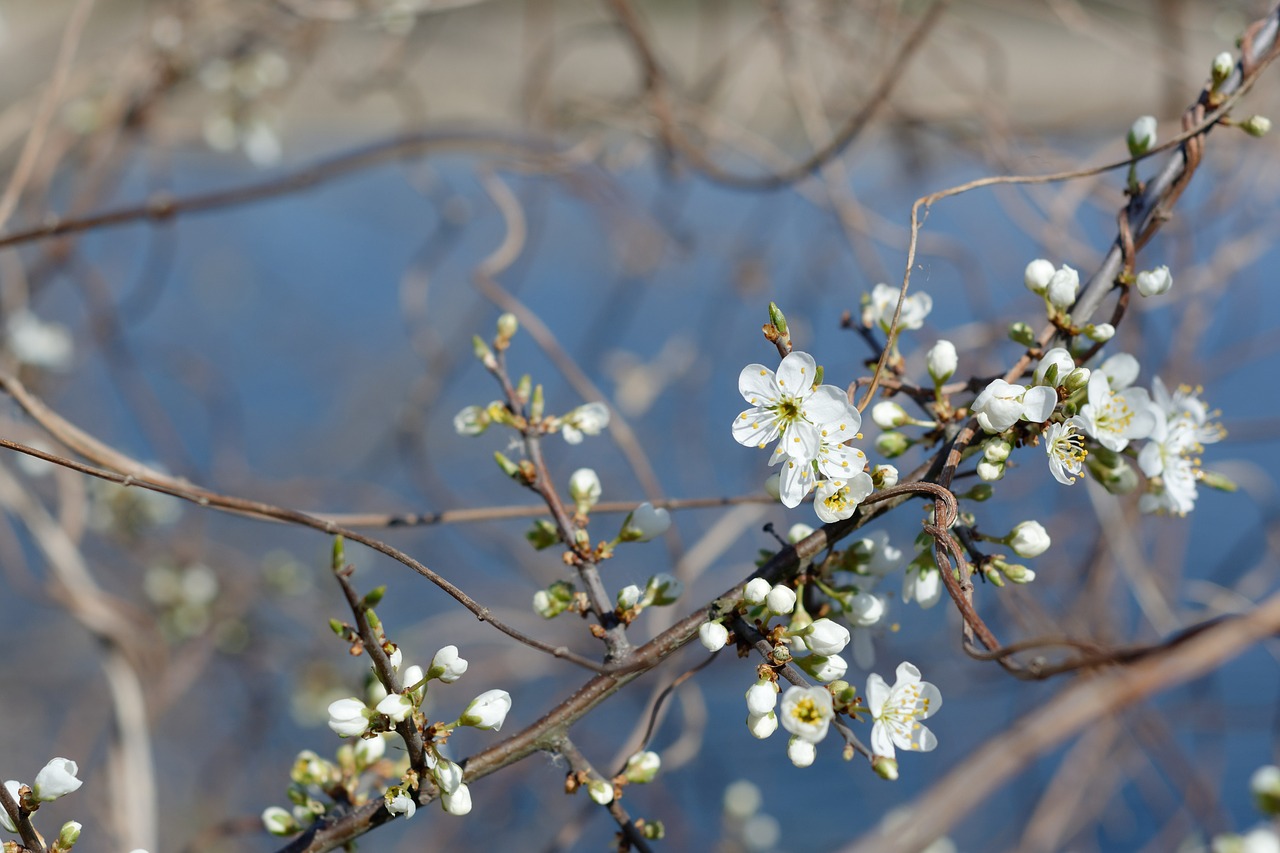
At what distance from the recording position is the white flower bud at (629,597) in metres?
0.77

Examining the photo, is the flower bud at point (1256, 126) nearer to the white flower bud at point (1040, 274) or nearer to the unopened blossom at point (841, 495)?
the white flower bud at point (1040, 274)

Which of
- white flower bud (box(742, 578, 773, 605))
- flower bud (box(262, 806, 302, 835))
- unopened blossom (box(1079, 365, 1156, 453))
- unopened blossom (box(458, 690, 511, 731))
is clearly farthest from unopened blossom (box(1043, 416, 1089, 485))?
flower bud (box(262, 806, 302, 835))

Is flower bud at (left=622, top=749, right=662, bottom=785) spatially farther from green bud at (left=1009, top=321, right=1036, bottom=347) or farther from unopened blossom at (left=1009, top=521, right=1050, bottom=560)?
green bud at (left=1009, top=321, right=1036, bottom=347)

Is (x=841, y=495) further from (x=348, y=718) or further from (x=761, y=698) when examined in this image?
(x=348, y=718)

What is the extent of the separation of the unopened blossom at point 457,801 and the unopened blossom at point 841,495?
327 mm

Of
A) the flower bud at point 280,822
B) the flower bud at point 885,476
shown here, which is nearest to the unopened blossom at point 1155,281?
the flower bud at point 885,476

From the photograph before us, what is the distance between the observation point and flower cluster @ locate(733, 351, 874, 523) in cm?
68

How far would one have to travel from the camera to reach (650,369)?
9.66ft

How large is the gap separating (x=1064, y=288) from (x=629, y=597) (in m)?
0.43

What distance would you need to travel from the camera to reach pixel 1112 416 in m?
0.76

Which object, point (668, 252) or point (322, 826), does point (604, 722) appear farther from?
point (322, 826)

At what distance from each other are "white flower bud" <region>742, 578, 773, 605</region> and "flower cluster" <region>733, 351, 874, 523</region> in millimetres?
61

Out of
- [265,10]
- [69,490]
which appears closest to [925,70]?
[265,10]

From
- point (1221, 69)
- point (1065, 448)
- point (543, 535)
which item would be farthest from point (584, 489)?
point (1221, 69)
